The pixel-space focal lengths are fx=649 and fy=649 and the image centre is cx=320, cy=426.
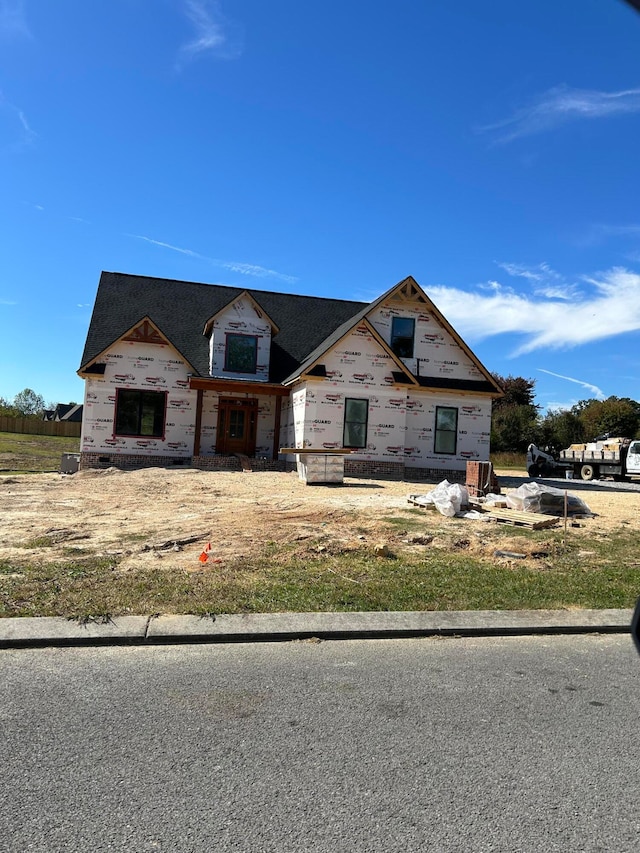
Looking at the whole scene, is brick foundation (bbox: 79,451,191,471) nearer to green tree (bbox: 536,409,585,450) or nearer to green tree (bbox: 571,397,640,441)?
green tree (bbox: 536,409,585,450)

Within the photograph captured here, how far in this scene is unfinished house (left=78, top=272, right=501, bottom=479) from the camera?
961 inches

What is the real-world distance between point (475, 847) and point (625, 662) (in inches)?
124

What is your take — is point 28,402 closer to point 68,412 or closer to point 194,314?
point 68,412

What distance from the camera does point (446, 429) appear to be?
26.5 metres

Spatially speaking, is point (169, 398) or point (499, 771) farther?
point (169, 398)

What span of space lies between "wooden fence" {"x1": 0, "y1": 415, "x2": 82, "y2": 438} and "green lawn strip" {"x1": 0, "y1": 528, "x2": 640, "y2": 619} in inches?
2526

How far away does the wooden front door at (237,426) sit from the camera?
2686 centimetres

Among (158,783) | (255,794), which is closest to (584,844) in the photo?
(255,794)

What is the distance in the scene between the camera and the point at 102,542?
9.55 metres

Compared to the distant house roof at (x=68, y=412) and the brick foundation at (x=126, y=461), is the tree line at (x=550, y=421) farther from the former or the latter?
the distant house roof at (x=68, y=412)

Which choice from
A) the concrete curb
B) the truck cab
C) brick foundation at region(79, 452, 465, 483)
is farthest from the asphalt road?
the truck cab

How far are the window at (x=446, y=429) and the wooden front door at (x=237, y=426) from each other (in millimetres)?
7616

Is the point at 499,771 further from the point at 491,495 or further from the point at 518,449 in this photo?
the point at 518,449

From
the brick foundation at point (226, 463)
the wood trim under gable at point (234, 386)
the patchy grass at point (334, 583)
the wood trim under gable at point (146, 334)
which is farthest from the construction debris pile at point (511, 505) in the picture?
the wood trim under gable at point (146, 334)
